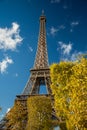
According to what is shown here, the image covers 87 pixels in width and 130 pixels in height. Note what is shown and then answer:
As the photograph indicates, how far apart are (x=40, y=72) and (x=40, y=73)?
254 mm

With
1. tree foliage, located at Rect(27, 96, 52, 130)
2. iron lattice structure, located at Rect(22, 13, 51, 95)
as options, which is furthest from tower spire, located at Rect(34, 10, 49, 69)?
tree foliage, located at Rect(27, 96, 52, 130)

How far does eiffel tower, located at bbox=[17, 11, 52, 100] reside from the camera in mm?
69062

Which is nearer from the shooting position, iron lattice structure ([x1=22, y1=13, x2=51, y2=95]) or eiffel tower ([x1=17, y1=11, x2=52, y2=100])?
eiffel tower ([x1=17, y1=11, x2=52, y2=100])

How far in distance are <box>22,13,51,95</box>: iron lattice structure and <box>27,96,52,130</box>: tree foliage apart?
2274cm

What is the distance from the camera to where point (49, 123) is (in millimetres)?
41406

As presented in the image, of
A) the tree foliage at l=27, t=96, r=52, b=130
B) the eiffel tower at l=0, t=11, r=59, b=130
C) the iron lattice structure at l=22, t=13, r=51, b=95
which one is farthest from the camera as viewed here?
the iron lattice structure at l=22, t=13, r=51, b=95

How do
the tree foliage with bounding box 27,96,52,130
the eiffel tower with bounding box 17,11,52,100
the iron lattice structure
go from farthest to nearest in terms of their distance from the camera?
the iron lattice structure < the eiffel tower with bounding box 17,11,52,100 < the tree foliage with bounding box 27,96,52,130

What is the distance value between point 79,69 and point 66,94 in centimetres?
671

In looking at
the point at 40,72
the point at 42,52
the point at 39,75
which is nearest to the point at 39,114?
the point at 39,75

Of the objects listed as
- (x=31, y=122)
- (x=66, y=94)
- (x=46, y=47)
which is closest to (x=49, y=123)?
(x=31, y=122)

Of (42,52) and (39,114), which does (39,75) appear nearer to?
(42,52)

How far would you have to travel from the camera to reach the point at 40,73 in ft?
238

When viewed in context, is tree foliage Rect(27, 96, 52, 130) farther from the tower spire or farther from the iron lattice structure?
the tower spire

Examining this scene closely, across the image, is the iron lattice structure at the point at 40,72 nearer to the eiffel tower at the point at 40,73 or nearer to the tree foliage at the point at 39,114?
the eiffel tower at the point at 40,73
